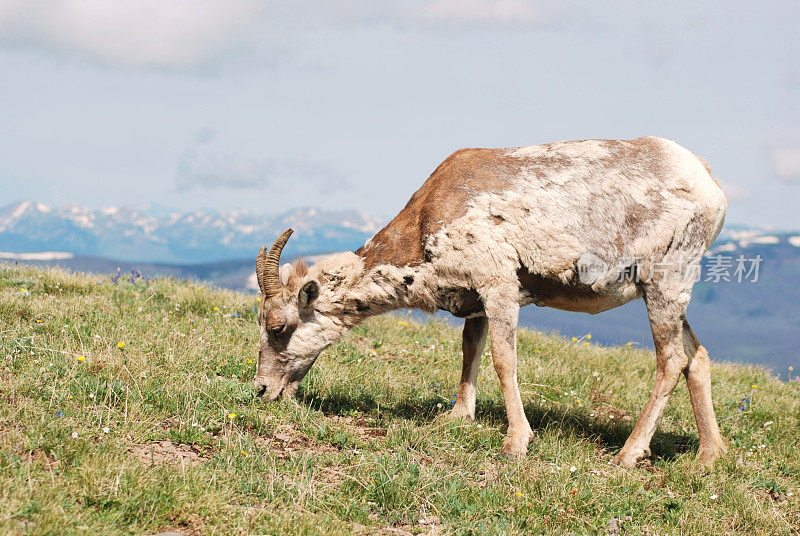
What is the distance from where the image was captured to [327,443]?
20.0 ft

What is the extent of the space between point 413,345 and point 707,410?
4026mm

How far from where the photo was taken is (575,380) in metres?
8.84

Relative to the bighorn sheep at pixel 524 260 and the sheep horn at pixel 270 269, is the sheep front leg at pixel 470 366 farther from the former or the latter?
the sheep horn at pixel 270 269

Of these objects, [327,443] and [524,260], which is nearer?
[327,443]

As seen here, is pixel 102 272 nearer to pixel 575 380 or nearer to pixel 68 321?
pixel 68 321

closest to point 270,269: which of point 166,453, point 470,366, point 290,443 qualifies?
point 290,443

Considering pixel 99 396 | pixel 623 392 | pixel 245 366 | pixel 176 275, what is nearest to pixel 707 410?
pixel 623 392

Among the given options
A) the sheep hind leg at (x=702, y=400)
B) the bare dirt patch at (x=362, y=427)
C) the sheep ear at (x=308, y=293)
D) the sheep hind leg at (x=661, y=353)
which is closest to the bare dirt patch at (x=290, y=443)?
the bare dirt patch at (x=362, y=427)

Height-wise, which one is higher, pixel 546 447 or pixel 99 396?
pixel 99 396

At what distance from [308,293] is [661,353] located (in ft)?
12.3

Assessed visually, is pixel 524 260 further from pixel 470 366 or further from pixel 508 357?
pixel 470 366

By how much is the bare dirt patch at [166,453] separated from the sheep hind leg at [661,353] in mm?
4122

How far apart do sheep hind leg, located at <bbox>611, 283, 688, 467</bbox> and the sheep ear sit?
3.45 m

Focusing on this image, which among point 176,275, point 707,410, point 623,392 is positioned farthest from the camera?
point 176,275
